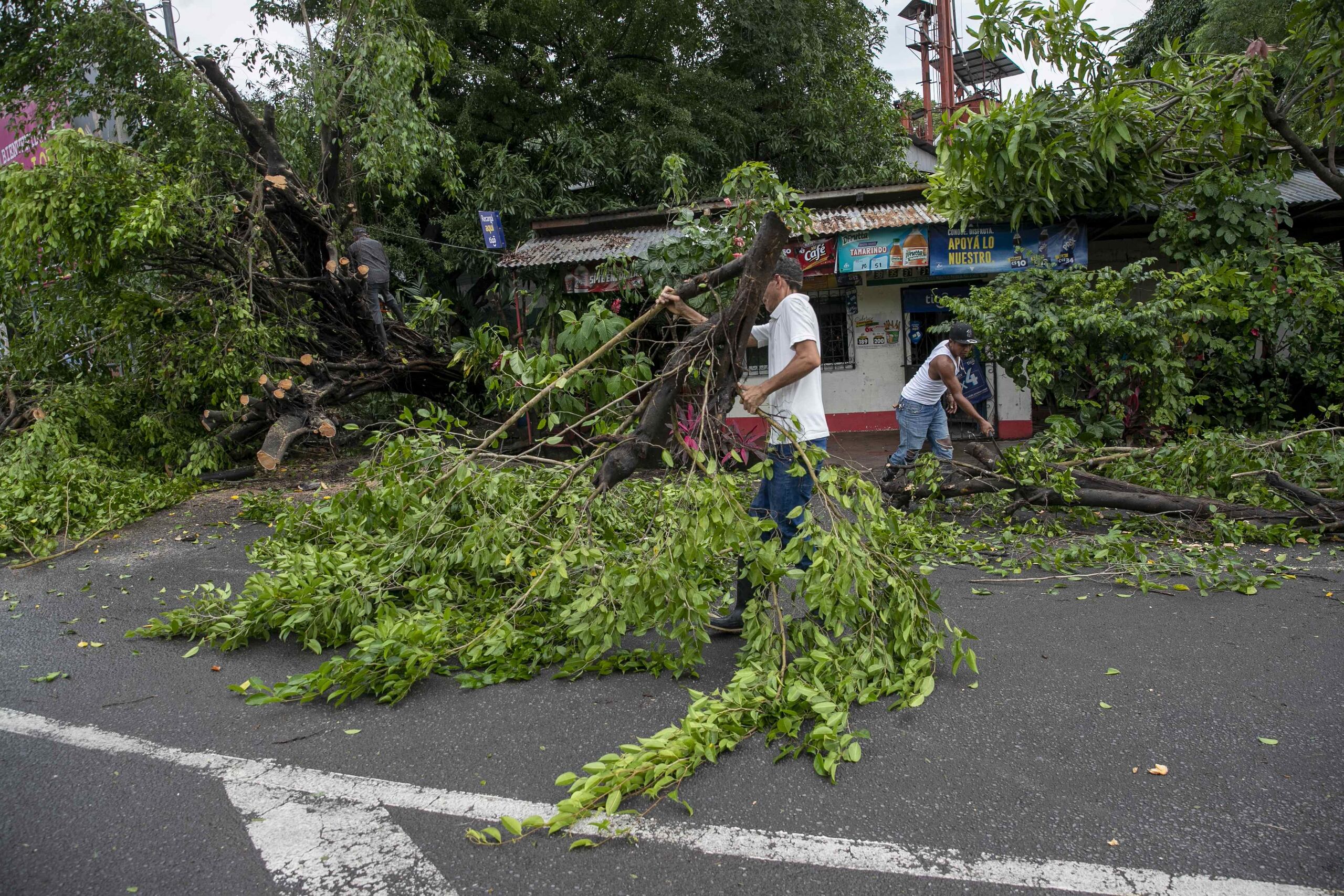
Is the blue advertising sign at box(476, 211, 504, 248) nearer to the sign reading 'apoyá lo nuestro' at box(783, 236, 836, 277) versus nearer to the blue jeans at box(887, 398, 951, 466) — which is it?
the sign reading 'apoyá lo nuestro' at box(783, 236, 836, 277)

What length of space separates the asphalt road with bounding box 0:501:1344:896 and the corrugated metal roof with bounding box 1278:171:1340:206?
26.8 ft

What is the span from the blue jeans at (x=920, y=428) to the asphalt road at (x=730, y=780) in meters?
3.06

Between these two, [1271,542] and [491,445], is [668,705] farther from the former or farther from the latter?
[1271,542]

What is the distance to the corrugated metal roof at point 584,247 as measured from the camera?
11.3m

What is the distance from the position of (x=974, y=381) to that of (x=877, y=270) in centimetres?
213

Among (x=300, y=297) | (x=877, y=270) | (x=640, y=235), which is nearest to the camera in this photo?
(x=300, y=297)

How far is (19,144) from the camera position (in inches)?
529

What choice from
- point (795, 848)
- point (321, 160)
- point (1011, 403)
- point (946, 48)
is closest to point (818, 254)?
point (1011, 403)

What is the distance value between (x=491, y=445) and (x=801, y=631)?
213 cm

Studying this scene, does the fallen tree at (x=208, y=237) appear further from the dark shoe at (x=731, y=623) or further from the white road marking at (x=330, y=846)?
the white road marking at (x=330, y=846)

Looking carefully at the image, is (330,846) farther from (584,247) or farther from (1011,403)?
(1011,403)

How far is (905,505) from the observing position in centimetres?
711

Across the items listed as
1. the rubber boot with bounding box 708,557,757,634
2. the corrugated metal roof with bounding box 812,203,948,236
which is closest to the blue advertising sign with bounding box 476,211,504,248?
the corrugated metal roof with bounding box 812,203,948,236

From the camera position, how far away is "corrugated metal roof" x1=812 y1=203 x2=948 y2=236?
1098cm
